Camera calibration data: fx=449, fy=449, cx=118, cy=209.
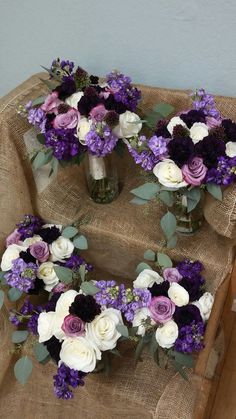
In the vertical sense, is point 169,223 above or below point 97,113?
below

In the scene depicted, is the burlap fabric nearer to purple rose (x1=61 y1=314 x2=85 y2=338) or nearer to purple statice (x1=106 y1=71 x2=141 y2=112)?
purple statice (x1=106 y1=71 x2=141 y2=112)

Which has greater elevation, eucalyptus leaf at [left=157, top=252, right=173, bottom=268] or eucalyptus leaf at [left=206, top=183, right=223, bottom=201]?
eucalyptus leaf at [left=206, top=183, right=223, bottom=201]

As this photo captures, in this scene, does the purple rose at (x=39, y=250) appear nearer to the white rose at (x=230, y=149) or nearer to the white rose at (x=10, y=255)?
the white rose at (x=10, y=255)

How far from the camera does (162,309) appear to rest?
929mm

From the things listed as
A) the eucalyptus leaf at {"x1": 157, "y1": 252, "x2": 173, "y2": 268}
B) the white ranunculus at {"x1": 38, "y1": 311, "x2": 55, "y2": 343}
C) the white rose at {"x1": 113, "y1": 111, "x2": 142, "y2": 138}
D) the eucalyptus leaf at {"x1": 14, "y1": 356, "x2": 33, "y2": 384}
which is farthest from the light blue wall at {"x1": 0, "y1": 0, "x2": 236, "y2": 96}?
the eucalyptus leaf at {"x1": 14, "y1": 356, "x2": 33, "y2": 384}

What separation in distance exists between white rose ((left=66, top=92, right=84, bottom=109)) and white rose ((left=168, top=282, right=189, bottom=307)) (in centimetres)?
45

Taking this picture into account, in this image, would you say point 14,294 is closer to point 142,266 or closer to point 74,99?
point 142,266

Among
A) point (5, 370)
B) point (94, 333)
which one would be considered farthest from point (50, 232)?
point (5, 370)

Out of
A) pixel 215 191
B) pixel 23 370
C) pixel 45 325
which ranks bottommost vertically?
pixel 23 370

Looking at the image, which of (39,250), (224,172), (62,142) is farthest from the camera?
(39,250)

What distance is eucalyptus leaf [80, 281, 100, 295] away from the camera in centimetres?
97

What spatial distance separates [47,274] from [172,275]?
0.30 m

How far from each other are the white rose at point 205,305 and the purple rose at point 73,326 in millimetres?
249

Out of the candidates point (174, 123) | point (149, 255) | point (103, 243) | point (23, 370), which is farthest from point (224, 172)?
point (23, 370)
